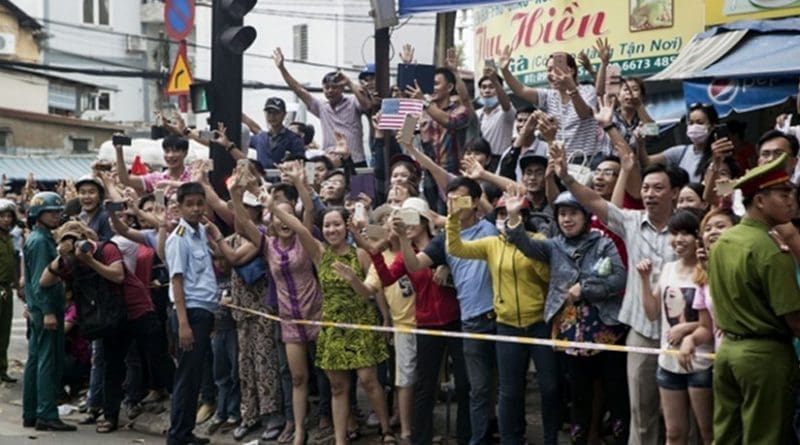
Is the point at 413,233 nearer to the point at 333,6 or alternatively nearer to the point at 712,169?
the point at 712,169

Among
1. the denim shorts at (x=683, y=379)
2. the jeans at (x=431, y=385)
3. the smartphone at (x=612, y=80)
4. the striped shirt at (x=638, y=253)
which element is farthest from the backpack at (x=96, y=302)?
the denim shorts at (x=683, y=379)

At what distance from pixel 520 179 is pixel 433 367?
1757 millimetres

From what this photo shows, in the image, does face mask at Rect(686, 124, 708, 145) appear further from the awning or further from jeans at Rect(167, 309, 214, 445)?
the awning

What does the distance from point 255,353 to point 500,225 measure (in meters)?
3.02

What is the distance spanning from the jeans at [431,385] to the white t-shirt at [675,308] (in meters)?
2.25

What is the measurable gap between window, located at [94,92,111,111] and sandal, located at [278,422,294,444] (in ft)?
150

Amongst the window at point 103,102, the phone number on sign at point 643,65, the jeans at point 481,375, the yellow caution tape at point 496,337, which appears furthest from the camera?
the window at point 103,102

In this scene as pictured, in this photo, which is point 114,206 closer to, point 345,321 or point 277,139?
point 277,139

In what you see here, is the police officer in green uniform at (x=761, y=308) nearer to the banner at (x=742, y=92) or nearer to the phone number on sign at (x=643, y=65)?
the banner at (x=742, y=92)

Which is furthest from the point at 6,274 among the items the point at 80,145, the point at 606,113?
the point at 80,145

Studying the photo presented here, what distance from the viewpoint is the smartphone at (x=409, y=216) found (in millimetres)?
10150

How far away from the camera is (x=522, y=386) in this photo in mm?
9789

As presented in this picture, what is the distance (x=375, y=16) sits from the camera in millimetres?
13531

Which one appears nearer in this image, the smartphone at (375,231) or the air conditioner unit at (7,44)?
the smartphone at (375,231)
